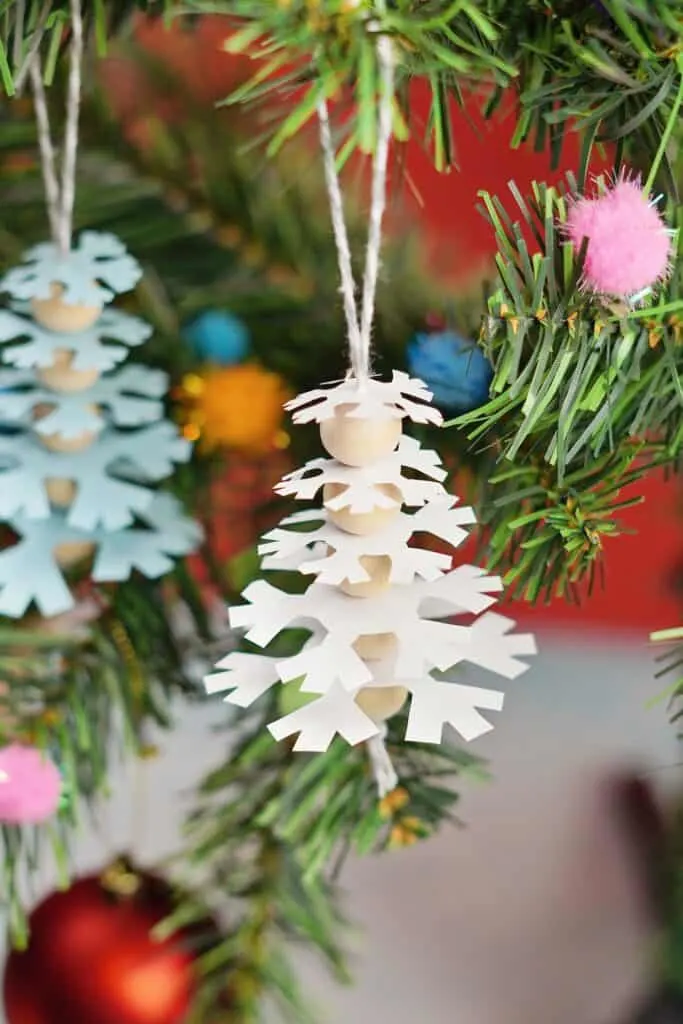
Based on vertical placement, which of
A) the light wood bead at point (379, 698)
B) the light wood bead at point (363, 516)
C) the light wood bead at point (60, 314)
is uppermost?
the light wood bead at point (60, 314)

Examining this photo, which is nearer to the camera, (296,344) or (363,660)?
(363,660)

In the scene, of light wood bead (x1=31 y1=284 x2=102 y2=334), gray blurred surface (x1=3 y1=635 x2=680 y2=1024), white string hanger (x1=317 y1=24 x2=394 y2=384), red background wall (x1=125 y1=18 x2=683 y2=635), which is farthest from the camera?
gray blurred surface (x1=3 y1=635 x2=680 y2=1024)

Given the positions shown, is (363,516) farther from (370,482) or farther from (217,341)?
(217,341)

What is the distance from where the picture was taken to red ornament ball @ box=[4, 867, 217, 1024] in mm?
365

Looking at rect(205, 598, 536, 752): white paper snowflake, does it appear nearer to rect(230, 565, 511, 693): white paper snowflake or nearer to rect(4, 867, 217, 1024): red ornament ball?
rect(230, 565, 511, 693): white paper snowflake

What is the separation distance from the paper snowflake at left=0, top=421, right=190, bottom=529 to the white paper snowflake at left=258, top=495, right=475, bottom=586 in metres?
0.09

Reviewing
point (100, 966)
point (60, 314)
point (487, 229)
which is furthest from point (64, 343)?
point (487, 229)

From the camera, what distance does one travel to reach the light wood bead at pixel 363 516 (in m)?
0.24

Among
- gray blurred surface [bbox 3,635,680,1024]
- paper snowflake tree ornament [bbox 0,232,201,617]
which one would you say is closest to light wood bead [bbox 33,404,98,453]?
paper snowflake tree ornament [bbox 0,232,201,617]

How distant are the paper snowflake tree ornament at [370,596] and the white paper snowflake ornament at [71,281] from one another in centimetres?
9

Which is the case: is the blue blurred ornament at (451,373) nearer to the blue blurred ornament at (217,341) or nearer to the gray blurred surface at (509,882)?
the blue blurred ornament at (217,341)

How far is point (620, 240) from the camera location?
22cm

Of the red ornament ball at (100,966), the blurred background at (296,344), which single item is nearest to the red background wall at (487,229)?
the blurred background at (296,344)

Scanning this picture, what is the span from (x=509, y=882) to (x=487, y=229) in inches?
17.3
